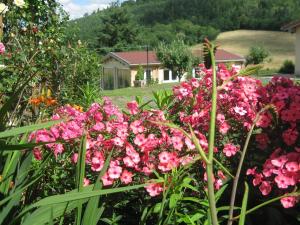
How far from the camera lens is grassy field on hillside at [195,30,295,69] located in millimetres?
68000

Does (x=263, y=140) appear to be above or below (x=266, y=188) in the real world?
above

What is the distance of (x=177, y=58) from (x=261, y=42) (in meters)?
40.6

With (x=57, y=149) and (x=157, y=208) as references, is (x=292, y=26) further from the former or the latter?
(x=157, y=208)

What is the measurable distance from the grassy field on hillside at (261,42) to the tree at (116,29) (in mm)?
13196

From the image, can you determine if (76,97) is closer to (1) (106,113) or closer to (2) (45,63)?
(2) (45,63)

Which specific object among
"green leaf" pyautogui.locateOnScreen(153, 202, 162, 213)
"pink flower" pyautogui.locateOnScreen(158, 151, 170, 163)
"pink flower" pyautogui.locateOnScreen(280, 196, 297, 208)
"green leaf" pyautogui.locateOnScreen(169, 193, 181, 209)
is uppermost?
"pink flower" pyautogui.locateOnScreen(158, 151, 170, 163)

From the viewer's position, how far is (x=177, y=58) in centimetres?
3909

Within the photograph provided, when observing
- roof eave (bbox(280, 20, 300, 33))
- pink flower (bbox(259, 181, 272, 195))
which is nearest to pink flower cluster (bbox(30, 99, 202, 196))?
pink flower (bbox(259, 181, 272, 195))

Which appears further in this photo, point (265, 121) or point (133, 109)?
point (133, 109)

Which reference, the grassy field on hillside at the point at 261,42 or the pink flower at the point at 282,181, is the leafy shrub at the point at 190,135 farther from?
the grassy field on hillside at the point at 261,42

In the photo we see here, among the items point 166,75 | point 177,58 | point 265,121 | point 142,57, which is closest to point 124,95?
point 265,121

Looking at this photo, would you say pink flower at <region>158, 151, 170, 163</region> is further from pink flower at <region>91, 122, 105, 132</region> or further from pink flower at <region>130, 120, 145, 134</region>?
pink flower at <region>91, 122, 105, 132</region>

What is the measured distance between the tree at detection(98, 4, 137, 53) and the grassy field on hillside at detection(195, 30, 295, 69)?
13.2m

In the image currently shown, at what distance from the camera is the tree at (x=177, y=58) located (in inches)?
1539
